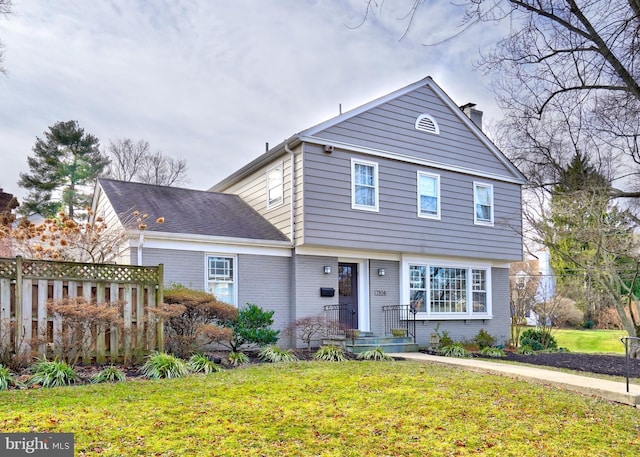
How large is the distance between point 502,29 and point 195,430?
5.13m

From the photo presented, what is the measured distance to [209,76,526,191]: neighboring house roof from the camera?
13.5 meters

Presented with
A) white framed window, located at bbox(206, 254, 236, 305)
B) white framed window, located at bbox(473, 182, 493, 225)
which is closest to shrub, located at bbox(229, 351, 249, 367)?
white framed window, located at bbox(206, 254, 236, 305)

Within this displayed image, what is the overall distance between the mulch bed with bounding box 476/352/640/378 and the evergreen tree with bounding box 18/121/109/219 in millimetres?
24751

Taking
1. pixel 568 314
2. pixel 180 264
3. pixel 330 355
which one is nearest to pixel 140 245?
pixel 180 264

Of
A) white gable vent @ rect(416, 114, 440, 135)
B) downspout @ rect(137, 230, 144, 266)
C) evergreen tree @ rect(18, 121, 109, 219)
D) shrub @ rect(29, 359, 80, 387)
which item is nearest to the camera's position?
shrub @ rect(29, 359, 80, 387)

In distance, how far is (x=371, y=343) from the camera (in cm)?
1325

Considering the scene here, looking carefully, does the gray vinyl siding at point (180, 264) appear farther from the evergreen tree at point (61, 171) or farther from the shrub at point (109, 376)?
the evergreen tree at point (61, 171)

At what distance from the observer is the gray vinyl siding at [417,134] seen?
1446cm

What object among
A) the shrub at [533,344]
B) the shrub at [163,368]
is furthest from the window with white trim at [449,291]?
the shrub at [163,368]

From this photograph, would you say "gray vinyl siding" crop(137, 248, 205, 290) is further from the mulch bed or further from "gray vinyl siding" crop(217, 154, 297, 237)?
the mulch bed

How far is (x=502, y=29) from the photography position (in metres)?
5.46

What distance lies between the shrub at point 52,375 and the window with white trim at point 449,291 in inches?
381

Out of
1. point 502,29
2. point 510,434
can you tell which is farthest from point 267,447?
point 502,29

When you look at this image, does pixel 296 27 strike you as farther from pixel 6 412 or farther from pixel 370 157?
pixel 6 412
